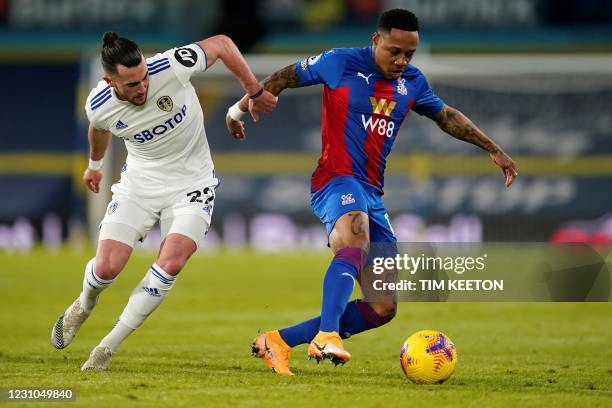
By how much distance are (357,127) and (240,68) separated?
86 centimetres

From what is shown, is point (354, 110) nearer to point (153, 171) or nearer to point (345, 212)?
point (345, 212)

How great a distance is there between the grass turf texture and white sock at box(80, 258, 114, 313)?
41 centimetres

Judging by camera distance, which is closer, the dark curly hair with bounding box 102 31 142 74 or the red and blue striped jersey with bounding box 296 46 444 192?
the dark curly hair with bounding box 102 31 142 74

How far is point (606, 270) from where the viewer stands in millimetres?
10398

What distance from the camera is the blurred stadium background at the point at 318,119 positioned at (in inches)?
811

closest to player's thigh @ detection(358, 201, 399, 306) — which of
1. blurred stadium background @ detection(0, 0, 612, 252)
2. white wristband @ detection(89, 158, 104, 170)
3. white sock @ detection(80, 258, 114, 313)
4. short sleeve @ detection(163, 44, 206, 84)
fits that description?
short sleeve @ detection(163, 44, 206, 84)

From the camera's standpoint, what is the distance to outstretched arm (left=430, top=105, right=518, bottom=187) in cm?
820

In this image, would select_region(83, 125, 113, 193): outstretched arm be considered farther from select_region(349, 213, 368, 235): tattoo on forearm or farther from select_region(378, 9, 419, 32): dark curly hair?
select_region(378, 9, 419, 32): dark curly hair

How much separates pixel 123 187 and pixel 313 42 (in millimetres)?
17595

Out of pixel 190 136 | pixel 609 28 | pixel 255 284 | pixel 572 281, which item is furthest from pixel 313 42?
pixel 190 136

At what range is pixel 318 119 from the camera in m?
24.6

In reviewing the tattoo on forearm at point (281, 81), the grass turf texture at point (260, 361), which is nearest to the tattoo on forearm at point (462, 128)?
the tattoo on forearm at point (281, 81)

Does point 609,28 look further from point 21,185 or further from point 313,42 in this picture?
point 21,185

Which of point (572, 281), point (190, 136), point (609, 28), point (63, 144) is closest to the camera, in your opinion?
point (190, 136)
